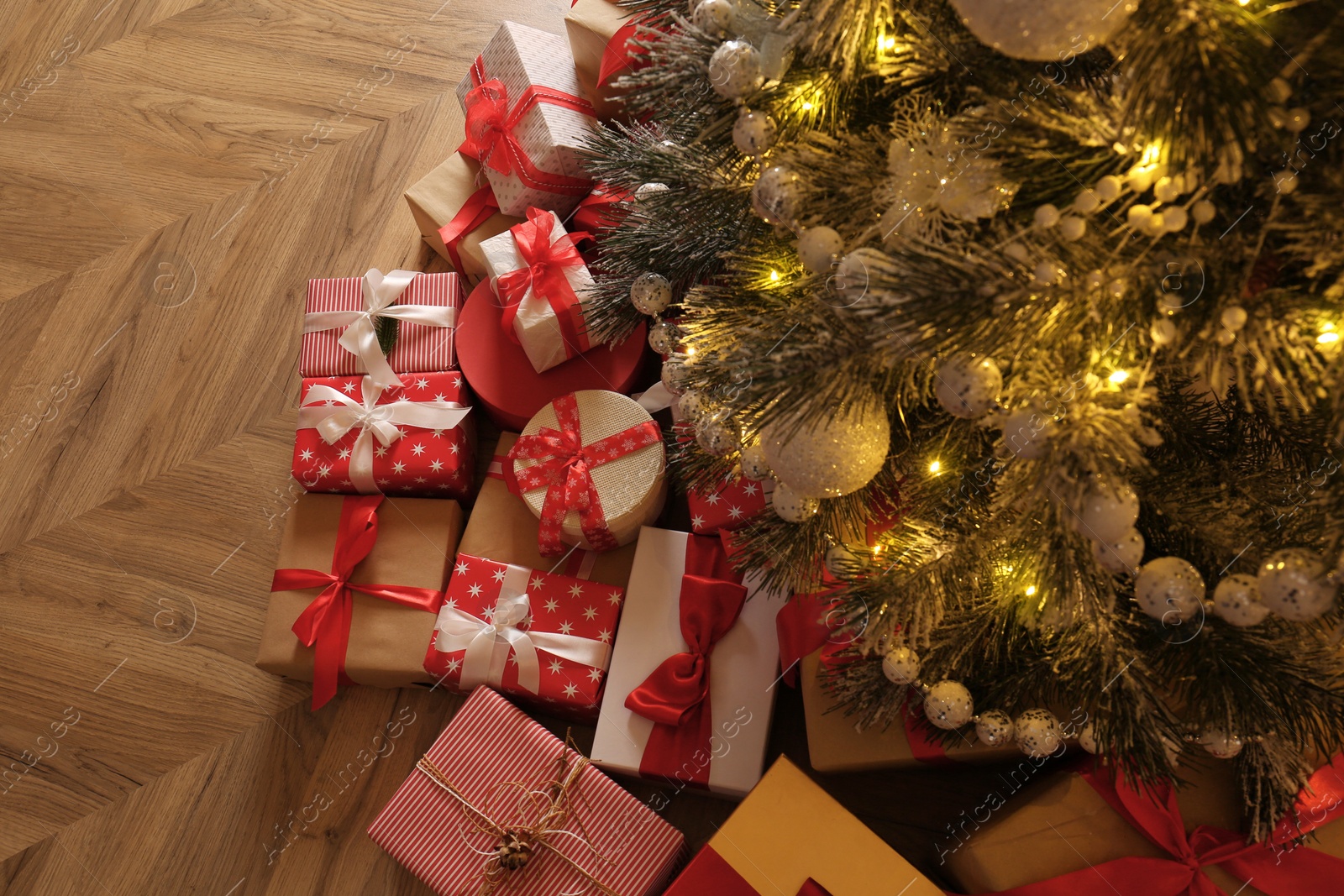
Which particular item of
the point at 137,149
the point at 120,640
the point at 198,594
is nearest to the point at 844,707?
the point at 198,594

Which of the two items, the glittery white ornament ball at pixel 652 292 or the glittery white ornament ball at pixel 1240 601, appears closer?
the glittery white ornament ball at pixel 1240 601

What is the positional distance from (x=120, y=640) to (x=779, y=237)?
4.90 ft

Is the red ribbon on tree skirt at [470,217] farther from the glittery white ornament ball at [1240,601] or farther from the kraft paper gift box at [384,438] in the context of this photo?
the glittery white ornament ball at [1240,601]

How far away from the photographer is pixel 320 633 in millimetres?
1454

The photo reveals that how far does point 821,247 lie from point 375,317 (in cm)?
109

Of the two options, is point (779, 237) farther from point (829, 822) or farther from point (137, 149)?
point (137, 149)

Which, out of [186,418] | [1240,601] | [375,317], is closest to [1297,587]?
[1240,601]

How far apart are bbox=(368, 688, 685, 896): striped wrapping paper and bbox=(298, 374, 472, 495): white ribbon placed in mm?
433

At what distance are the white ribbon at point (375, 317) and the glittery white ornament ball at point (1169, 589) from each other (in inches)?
48.0

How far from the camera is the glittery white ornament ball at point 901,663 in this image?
912 millimetres

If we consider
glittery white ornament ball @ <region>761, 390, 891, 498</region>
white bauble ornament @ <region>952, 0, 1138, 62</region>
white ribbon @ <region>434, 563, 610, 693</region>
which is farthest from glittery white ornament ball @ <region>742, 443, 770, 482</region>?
white ribbon @ <region>434, 563, 610, 693</region>

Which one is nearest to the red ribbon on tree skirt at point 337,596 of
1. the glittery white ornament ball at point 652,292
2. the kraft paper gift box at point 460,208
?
the kraft paper gift box at point 460,208

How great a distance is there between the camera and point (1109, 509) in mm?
596

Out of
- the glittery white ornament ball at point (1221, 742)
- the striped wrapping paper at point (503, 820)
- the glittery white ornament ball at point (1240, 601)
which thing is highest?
the glittery white ornament ball at point (1240, 601)
